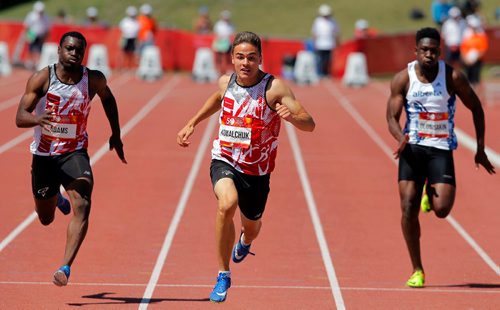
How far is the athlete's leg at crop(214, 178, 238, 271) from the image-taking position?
8.27 meters

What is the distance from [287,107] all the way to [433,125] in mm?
1794

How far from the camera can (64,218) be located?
12.9 metres

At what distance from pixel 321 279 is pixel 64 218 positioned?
12.6 feet

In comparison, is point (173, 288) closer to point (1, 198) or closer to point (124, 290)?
point (124, 290)

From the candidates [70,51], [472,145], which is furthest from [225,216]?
[472,145]

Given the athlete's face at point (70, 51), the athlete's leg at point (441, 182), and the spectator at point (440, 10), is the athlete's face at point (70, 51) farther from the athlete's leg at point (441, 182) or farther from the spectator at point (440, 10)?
the spectator at point (440, 10)

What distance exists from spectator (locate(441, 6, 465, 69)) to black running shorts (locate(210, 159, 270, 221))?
17.2 metres

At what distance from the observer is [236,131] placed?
8430 mm

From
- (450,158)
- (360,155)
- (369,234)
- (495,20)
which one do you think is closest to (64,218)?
(369,234)

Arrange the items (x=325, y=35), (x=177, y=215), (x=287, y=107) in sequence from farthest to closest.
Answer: (x=325, y=35) → (x=177, y=215) → (x=287, y=107)

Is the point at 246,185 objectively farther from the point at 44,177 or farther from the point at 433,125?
the point at 433,125

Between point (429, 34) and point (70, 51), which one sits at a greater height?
point (429, 34)

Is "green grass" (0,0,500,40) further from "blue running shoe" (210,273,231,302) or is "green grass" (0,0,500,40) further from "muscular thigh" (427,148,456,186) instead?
"blue running shoe" (210,273,231,302)

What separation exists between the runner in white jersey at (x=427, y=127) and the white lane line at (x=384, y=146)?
54.0 inches
